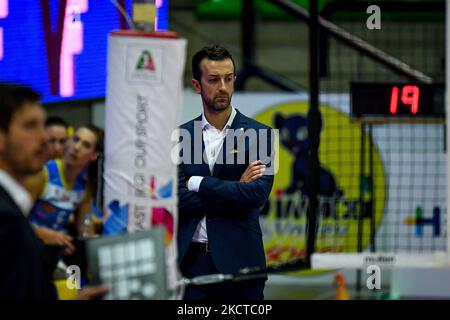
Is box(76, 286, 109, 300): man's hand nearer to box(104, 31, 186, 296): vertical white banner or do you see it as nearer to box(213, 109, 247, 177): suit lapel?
box(104, 31, 186, 296): vertical white banner

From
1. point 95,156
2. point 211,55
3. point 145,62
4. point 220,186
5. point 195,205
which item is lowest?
point 195,205

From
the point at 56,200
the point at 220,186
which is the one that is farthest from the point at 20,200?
the point at 56,200

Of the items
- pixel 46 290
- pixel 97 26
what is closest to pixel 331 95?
pixel 97 26

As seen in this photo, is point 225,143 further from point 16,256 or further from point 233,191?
point 16,256

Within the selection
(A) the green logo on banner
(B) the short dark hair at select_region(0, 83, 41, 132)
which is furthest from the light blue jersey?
(B) the short dark hair at select_region(0, 83, 41, 132)

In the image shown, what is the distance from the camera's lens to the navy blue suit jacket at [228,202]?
5578mm

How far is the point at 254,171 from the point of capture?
18.4ft

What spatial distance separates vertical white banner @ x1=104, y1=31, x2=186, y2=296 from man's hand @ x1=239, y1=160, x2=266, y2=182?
0.94 metres

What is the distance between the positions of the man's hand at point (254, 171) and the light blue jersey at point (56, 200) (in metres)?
1.74

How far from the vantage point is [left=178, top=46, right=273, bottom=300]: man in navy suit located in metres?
5.61

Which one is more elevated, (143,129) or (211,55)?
(211,55)

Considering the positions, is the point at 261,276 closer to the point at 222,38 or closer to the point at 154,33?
the point at 154,33

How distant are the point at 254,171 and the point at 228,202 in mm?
216
